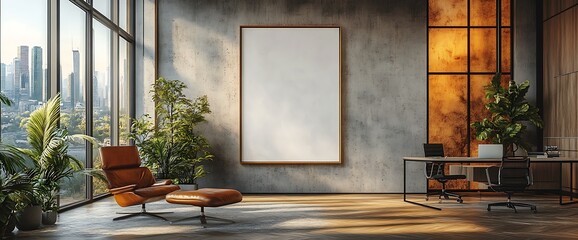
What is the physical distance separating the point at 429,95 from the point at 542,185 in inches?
100

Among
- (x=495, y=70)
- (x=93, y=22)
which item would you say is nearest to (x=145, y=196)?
(x=93, y=22)

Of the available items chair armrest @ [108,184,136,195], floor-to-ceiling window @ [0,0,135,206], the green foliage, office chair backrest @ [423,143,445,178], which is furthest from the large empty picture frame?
chair armrest @ [108,184,136,195]

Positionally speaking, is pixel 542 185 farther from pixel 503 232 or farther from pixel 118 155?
pixel 118 155

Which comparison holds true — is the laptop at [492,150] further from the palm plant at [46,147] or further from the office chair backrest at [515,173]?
the palm plant at [46,147]

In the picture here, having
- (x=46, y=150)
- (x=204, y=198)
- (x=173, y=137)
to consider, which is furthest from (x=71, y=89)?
(x=204, y=198)

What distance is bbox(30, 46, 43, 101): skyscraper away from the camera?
307 inches

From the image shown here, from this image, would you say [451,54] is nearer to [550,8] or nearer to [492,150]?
[550,8]

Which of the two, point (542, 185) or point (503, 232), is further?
point (542, 185)

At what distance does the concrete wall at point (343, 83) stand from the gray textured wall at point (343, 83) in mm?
18

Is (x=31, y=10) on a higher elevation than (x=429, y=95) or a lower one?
higher

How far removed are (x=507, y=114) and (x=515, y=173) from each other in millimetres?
2797

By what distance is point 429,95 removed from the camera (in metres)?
12.0

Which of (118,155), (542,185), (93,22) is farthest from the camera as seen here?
(542,185)

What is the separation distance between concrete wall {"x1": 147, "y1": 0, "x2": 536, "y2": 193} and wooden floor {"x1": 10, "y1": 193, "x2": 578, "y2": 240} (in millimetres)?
1688
